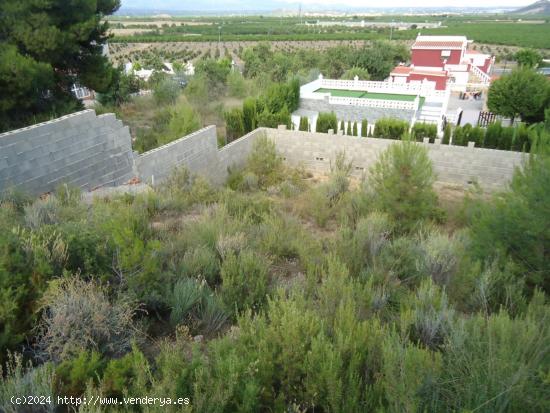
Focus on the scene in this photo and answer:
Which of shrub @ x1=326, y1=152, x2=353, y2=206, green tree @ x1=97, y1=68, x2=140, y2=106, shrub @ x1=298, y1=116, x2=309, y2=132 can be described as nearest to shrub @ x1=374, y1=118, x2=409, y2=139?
shrub @ x1=298, y1=116, x2=309, y2=132

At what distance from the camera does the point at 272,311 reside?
305 centimetres

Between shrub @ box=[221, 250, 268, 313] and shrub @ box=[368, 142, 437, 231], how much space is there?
159 inches

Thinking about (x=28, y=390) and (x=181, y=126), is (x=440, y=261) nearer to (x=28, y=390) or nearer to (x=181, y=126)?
(x=28, y=390)

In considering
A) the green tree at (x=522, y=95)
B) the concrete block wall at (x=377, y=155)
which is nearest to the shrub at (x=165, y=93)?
the concrete block wall at (x=377, y=155)

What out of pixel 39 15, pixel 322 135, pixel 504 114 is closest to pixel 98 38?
pixel 39 15

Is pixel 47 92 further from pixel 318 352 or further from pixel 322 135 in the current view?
pixel 318 352

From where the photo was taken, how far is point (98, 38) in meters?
11.4

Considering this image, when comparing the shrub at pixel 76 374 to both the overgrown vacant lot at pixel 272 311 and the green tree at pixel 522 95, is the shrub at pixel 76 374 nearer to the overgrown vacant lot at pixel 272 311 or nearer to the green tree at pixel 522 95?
the overgrown vacant lot at pixel 272 311

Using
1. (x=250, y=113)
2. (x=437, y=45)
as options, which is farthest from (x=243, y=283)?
(x=437, y=45)

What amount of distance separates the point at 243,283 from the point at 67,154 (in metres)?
5.16

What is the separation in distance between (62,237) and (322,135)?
9.64m

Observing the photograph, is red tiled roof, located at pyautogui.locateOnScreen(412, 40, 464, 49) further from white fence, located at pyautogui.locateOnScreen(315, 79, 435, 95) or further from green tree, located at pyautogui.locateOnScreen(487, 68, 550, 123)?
green tree, located at pyautogui.locateOnScreen(487, 68, 550, 123)

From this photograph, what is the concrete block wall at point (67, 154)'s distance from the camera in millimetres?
6293

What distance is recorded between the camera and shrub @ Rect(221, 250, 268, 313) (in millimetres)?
3955
